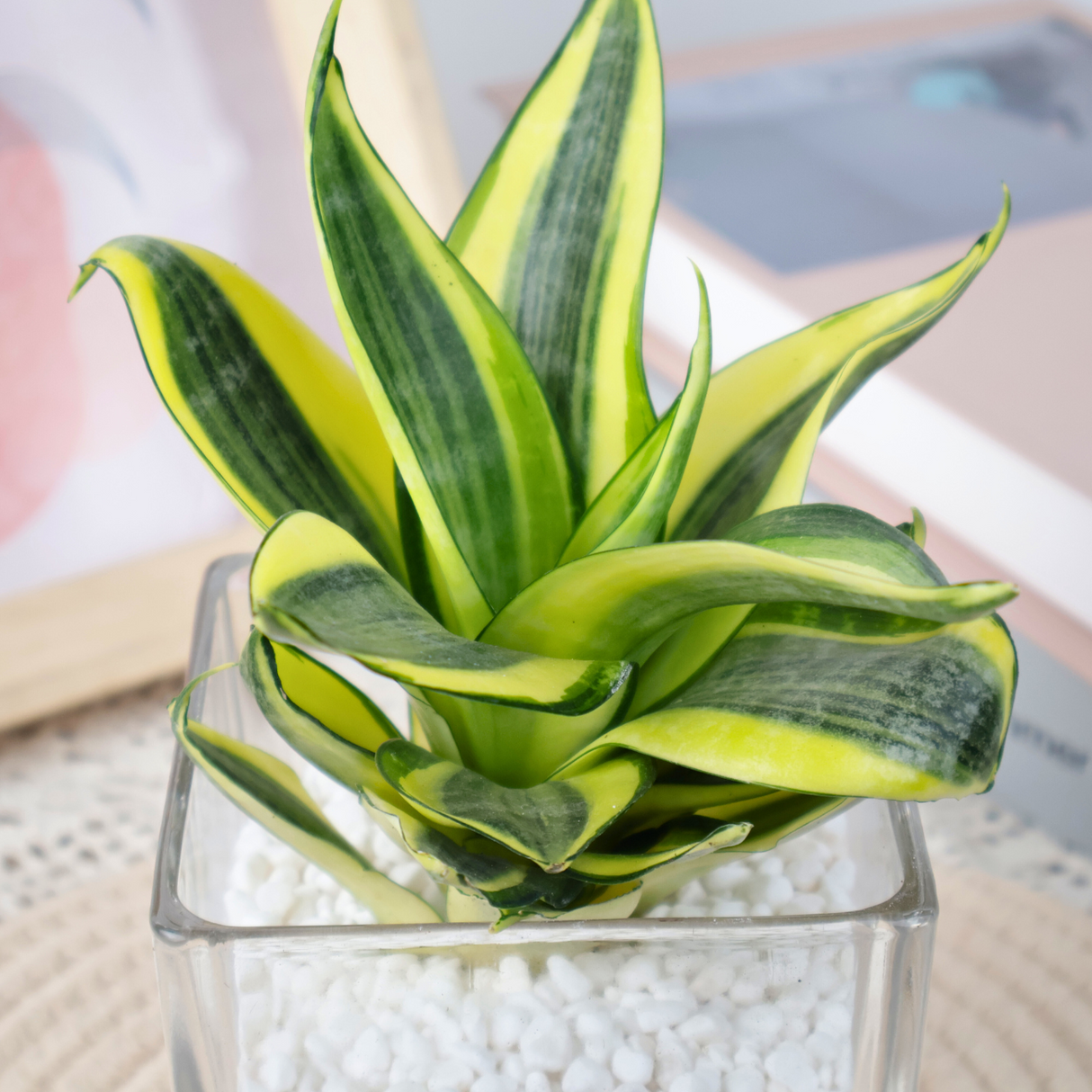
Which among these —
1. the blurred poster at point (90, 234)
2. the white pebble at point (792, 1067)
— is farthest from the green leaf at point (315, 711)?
the blurred poster at point (90, 234)

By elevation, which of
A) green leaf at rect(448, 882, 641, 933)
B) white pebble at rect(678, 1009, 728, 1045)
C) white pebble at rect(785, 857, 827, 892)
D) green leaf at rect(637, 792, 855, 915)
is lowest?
white pebble at rect(785, 857, 827, 892)

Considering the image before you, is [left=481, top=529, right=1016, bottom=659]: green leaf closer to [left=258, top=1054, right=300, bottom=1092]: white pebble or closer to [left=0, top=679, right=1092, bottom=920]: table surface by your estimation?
[left=258, top=1054, right=300, bottom=1092]: white pebble

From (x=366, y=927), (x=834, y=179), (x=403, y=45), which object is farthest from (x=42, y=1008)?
(x=834, y=179)

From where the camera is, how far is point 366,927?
0.21 metres

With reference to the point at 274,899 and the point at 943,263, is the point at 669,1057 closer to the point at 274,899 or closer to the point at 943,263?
the point at 274,899

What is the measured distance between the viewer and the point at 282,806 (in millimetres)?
220

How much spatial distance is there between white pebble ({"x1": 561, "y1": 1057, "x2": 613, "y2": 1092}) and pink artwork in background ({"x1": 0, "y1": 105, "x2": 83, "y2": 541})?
0.44 m

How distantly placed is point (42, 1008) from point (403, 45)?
475mm

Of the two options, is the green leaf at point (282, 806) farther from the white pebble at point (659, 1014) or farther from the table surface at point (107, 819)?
the table surface at point (107, 819)

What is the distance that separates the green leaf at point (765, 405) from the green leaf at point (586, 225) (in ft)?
0.06

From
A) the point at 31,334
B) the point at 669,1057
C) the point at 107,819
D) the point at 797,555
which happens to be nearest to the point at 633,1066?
the point at 669,1057

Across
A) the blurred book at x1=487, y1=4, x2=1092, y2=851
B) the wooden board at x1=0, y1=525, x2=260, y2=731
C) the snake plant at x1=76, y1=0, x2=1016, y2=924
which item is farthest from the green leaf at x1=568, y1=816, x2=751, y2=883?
the wooden board at x1=0, y1=525, x2=260, y2=731

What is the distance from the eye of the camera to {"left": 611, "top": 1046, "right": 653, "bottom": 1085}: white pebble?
228 millimetres

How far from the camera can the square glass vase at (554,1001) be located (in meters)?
0.22
